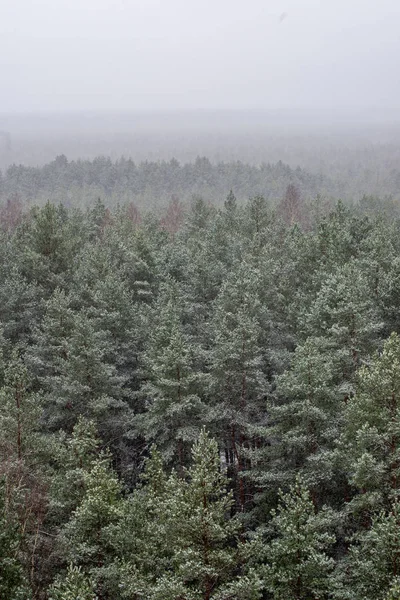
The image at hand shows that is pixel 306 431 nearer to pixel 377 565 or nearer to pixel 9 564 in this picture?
pixel 377 565

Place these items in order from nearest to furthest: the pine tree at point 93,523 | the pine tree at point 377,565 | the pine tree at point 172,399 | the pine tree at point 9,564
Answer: the pine tree at point 377,565 < the pine tree at point 9,564 < the pine tree at point 93,523 < the pine tree at point 172,399

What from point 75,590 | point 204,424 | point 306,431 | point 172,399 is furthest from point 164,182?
point 75,590

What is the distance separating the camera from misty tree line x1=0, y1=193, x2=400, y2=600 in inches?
715

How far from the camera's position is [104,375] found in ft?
95.0

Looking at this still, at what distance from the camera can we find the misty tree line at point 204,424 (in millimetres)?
18172

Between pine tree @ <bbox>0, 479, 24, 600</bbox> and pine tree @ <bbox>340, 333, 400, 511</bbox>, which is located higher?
pine tree @ <bbox>340, 333, 400, 511</bbox>

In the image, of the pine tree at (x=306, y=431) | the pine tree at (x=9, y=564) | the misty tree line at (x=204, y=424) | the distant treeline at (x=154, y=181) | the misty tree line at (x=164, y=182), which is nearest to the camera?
the pine tree at (x=9, y=564)

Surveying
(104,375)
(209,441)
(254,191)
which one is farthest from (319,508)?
(254,191)

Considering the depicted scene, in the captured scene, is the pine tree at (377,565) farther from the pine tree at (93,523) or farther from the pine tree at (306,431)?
the pine tree at (93,523)

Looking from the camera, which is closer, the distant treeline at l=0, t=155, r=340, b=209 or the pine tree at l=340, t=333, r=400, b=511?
the pine tree at l=340, t=333, r=400, b=511

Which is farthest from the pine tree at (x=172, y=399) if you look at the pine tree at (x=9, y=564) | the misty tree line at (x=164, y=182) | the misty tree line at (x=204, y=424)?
the misty tree line at (x=164, y=182)

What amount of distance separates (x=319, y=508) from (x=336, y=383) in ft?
18.2

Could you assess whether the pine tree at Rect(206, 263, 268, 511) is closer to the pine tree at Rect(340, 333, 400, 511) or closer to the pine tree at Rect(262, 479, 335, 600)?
the pine tree at Rect(340, 333, 400, 511)

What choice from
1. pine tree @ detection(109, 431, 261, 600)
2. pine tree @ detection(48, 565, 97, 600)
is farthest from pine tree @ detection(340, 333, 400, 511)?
pine tree @ detection(48, 565, 97, 600)
